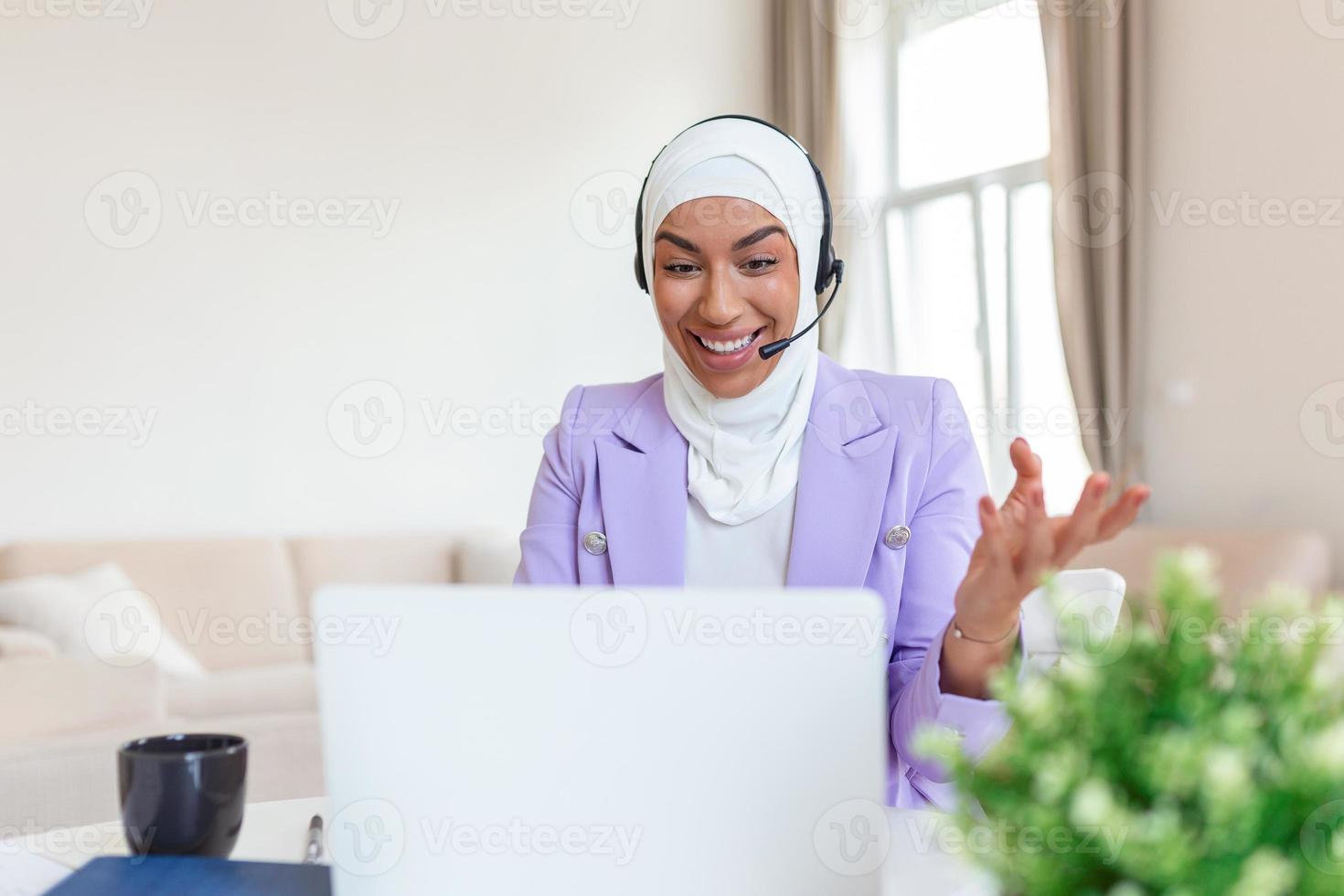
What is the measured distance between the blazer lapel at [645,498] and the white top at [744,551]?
28mm

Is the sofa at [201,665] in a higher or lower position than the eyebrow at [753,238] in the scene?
lower

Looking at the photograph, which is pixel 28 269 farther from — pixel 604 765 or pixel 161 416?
pixel 604 765

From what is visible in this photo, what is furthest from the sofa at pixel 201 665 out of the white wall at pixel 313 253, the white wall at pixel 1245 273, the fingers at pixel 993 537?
the white wall at pixel 1245 273

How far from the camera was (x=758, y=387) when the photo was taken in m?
1.51

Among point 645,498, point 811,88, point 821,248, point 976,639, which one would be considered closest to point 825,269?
point 821,248

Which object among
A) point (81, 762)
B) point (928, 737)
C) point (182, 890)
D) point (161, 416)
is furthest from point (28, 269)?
point (928, 737)

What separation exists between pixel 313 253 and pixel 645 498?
322cm

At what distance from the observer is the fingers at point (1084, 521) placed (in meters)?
0.79

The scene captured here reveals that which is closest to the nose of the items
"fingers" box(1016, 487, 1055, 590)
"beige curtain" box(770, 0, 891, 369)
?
"fingers" box(1016, 487, 1055, 590)

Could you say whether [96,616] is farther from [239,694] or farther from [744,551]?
[744,551]

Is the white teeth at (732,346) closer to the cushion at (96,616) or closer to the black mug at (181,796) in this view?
the black mug at (181,796)

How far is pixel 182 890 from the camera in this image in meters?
0.83

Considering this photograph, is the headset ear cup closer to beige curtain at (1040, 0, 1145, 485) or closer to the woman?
the woman

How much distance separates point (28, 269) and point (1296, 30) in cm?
375
